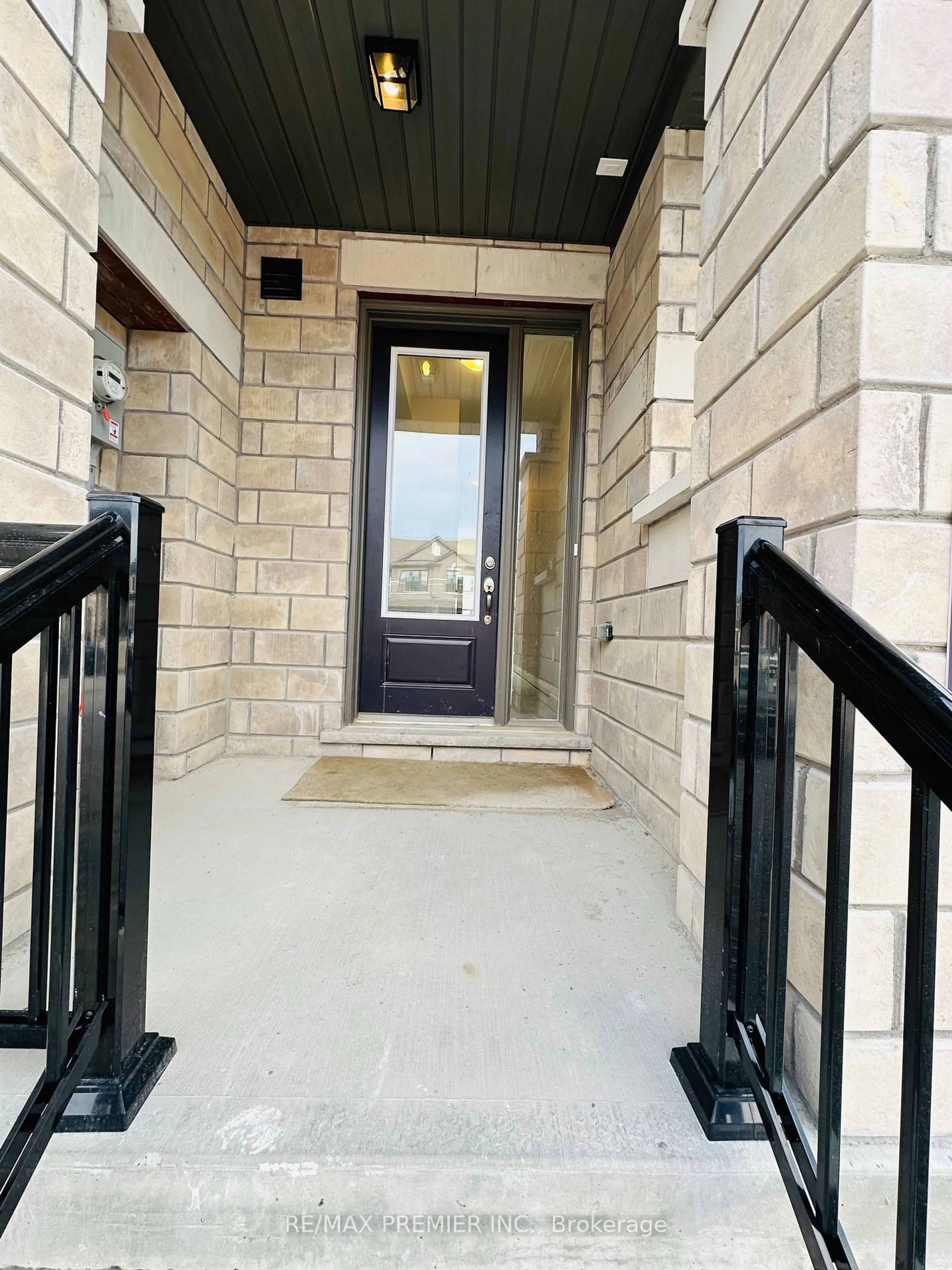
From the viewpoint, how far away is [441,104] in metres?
2.35

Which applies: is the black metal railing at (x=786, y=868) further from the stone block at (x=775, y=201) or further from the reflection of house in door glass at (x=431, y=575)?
the reflection of house in door glass at (x=431, y=575)

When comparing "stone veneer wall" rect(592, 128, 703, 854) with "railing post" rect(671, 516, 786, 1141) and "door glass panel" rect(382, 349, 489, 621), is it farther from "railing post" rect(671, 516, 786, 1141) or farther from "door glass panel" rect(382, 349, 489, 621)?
"railing post" rect(671, 516, 786, 1141)

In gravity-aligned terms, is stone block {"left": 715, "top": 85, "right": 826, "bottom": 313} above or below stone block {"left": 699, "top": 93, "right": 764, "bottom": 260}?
below

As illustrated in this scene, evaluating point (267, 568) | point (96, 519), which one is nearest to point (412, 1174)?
point (96, 519)

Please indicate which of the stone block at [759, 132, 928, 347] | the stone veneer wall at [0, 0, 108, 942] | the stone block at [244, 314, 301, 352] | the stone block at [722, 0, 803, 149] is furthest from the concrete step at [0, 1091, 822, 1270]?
the stone block at [244, 314, 301, 352]

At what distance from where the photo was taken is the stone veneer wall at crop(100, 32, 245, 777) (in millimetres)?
2293

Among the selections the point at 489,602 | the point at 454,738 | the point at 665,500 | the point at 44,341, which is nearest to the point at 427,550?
the point at 489,602

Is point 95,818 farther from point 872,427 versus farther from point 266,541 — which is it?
point 266,541

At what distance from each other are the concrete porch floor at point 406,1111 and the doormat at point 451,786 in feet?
2.82

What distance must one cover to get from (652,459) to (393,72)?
1614 mm

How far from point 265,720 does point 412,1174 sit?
2.60m

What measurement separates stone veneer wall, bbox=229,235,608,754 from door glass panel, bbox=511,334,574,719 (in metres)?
0.25

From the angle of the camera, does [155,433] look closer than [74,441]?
No

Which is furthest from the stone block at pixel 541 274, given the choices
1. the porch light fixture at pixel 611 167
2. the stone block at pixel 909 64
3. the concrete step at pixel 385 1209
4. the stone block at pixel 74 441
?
the concrete step at pixel 385 1209
